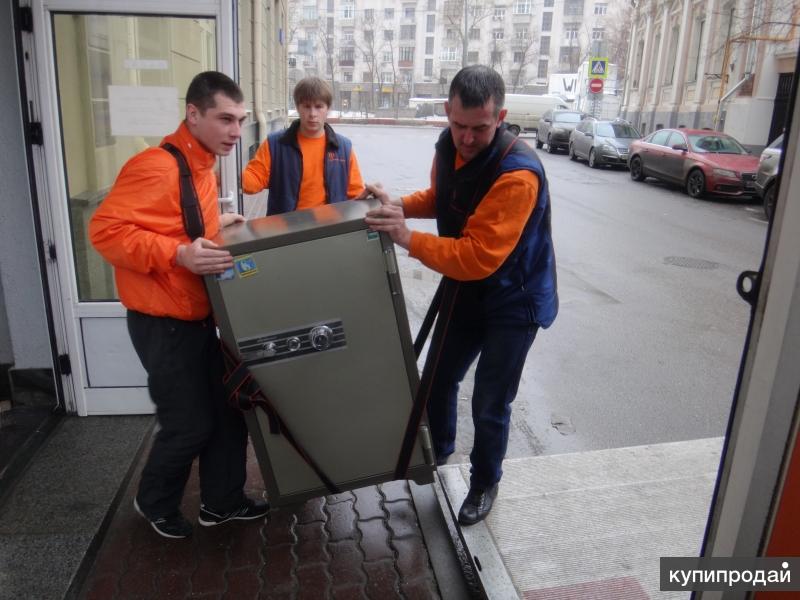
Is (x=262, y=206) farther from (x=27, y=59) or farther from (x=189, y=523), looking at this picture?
(x=189, y=523)

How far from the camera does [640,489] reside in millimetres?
3309

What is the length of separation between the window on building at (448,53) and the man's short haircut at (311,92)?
75.5 metres

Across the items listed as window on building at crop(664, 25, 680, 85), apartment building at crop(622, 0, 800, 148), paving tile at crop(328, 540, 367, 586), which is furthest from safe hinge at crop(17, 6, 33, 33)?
window on building at crop(664, 25, 680, 85)

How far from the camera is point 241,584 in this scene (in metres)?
2.59

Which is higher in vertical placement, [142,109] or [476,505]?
[142,109]

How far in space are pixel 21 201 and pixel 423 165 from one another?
15.5m

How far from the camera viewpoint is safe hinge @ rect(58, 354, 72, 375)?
370 centimetres

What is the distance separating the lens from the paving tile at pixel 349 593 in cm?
254

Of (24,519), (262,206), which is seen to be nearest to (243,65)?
(262,206)

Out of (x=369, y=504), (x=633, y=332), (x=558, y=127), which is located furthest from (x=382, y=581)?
(x=558, y=127)

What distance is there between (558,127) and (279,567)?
2338 cm

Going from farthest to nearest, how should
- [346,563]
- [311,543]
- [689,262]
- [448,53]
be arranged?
[448,53] < [689,262] < [311,543] < [346,563]

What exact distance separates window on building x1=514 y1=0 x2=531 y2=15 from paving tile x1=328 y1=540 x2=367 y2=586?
7859cm

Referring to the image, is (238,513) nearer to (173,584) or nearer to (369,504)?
(173,584)
